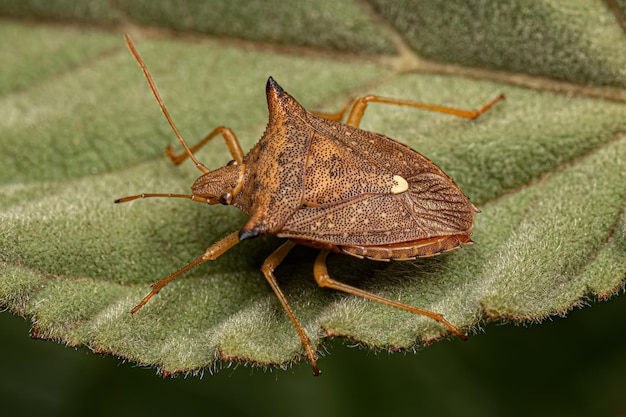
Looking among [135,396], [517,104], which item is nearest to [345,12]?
[517,104]

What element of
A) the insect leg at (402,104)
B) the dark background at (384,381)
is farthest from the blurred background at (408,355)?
the insect leg at (402,104)

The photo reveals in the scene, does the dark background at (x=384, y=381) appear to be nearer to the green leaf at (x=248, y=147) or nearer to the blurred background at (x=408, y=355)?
the blurred background at (x=408, y=355)

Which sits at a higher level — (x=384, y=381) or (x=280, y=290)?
(x=280, y=290)

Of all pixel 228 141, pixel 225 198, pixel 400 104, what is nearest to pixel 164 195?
pixel 225 198

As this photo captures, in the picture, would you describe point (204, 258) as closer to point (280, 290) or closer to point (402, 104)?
point (280, 290)

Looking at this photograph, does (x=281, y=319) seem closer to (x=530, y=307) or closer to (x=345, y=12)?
(x=530, y=307)
